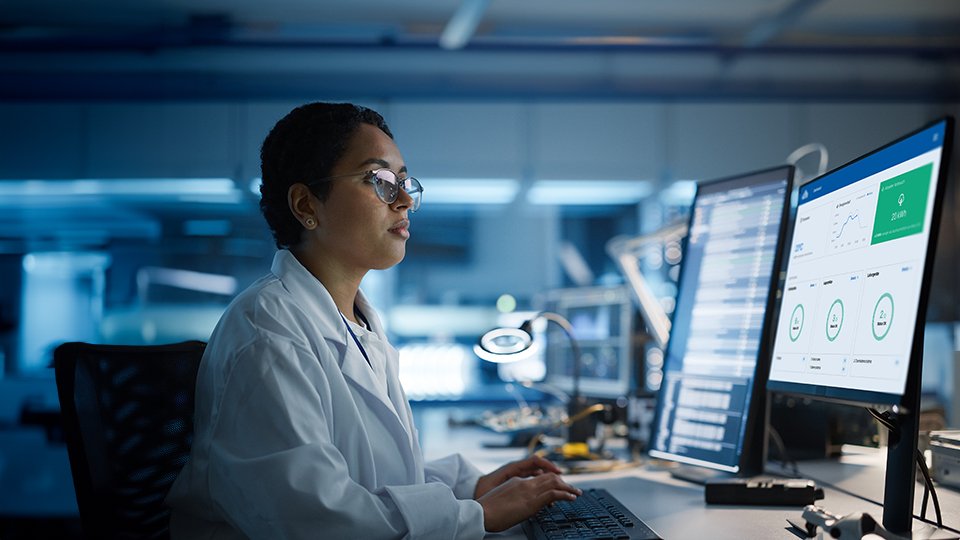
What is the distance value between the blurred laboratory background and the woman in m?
3.17

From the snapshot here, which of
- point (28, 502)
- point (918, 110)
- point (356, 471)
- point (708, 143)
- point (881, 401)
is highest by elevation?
point (918, 110)

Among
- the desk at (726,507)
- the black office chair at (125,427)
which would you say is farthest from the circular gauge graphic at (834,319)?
the black office chair at (125,427)

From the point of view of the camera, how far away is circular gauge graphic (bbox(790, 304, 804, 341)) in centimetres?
130

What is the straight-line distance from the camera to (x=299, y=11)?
4.64 m

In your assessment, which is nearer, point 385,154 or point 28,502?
point 385,154

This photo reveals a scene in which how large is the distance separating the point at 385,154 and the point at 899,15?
4517mm

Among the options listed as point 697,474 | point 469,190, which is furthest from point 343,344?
point 469,190

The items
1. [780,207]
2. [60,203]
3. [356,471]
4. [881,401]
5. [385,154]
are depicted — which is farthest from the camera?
[60,203]

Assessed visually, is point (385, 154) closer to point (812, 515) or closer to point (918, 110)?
point (812, 515)

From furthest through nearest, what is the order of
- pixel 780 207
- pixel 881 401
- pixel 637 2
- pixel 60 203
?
pixel 60 203, pixel 637 2, pixel 780 207, pixel 881 401

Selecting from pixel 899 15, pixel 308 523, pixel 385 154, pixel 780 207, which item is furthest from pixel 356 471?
pixel 899 15

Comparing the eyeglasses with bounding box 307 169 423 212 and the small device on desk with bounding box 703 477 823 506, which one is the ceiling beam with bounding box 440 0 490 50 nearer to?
the eyeglasses with bounding box 307 169 423 212

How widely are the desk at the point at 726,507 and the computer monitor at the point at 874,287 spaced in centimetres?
22

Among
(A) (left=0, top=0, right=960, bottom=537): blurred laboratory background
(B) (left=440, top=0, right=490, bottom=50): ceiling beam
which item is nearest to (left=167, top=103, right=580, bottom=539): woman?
(B) (left=440, top=0, right=490, bottom=50): ceiling beam
